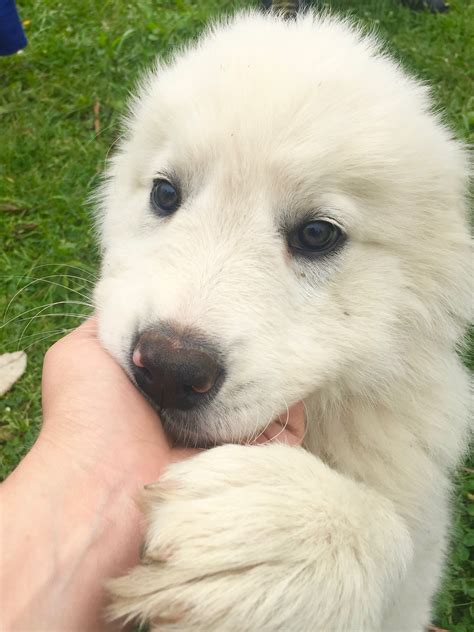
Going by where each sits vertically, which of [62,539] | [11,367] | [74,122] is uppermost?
[62,539]

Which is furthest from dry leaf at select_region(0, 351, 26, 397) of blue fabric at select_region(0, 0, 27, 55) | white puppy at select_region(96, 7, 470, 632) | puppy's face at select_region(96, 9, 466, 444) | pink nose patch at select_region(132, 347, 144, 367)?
blue fabric at select_region(0, 0, 27, 55)

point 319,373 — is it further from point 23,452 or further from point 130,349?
point 23,452

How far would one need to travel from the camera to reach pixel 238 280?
2.25 m

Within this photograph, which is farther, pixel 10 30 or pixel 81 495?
pixel 10 30

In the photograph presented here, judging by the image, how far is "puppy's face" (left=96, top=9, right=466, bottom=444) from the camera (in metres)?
2.13

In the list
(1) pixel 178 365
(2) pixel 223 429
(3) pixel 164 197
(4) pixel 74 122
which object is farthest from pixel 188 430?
(4) pixel 74 122

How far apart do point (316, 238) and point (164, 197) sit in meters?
0.67

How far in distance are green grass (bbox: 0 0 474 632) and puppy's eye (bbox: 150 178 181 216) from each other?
188cm

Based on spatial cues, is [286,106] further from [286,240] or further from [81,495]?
[81,495]

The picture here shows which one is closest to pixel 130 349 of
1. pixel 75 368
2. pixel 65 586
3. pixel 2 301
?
pixel 75 368

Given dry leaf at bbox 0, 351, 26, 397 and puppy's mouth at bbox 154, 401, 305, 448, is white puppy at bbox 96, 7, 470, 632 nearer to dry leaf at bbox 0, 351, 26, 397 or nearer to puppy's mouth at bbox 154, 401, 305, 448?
puppy's mouth at bbox 154, 401, 305, 448

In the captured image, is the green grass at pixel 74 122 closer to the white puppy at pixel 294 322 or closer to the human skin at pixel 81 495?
the white puppy at pixel 294 322

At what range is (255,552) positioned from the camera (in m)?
1.85

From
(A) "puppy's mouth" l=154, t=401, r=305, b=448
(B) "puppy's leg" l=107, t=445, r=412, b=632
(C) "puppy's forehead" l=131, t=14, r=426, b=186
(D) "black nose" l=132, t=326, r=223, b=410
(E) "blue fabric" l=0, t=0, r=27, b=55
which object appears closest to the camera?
(B) "puppy's leg" l=107, t=445, r=412, b=632
